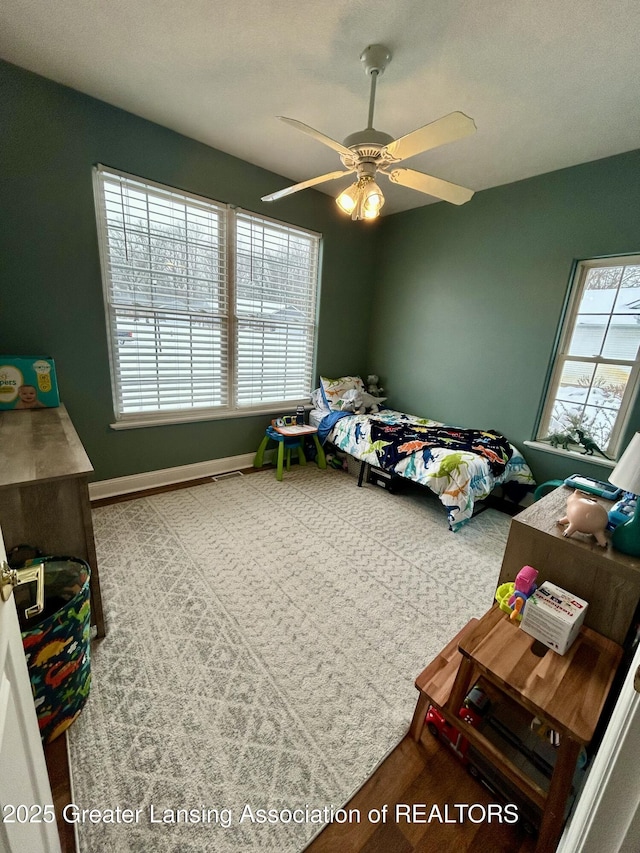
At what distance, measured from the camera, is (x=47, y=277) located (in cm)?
231

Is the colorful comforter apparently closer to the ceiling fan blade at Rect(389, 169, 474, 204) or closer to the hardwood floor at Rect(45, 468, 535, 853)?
the hardwood floor at Rect(45, 468, 535, 853)

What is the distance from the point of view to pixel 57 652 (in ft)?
3.70

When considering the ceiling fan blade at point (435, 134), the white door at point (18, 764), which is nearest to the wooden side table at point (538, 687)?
the white door at point (18, 764)

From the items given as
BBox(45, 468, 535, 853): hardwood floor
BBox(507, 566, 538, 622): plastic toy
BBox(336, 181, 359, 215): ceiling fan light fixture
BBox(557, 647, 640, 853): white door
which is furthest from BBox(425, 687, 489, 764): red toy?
BBox(336, 181, 359, 215): ceiling fan light fixture

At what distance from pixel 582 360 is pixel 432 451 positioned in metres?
1.45

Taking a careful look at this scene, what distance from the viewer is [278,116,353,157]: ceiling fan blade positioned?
148 cm

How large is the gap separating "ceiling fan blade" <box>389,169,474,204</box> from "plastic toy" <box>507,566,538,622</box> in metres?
1.81

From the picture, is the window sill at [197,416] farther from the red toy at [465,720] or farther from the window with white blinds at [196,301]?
the red toy at [465,720]

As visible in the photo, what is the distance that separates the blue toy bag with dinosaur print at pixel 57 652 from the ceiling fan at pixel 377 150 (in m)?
2.07

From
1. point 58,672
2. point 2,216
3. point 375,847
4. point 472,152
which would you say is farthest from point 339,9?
point 375,847

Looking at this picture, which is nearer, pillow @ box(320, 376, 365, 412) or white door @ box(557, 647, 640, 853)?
white door @ box(557, 647, 640, 853)

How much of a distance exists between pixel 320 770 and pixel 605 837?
899mm

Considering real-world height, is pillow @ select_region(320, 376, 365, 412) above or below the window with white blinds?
below

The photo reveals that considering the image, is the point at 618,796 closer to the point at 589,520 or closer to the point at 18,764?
the point at 589,520
